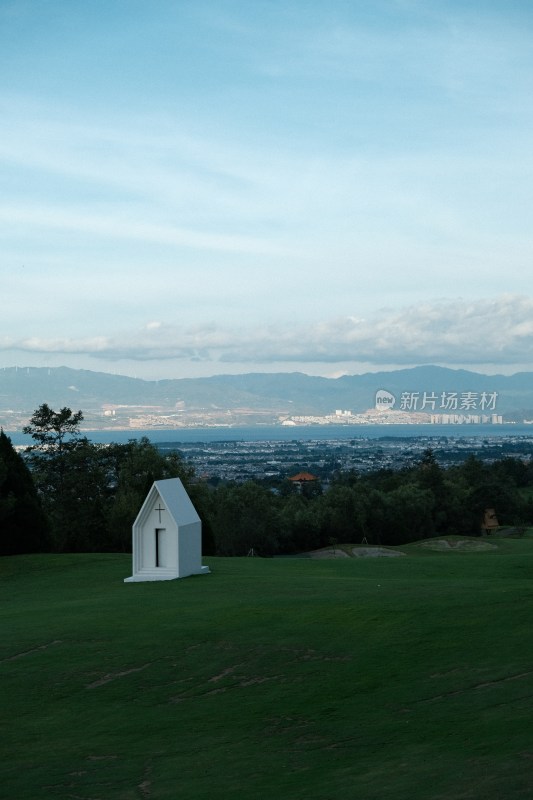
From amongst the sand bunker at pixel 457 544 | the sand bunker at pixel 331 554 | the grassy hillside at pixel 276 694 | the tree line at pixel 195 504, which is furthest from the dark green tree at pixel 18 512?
the sand bunker at pixel 457 544

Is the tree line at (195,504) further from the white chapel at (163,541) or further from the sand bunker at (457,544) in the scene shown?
the sand bunker at (457,544)

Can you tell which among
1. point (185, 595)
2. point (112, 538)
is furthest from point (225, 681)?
point (112, 538)

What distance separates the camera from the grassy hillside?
42.2 ft

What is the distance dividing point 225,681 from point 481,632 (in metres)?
5.36

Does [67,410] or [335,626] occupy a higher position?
[67,410]

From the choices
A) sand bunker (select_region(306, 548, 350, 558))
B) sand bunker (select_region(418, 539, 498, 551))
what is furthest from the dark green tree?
sand bunker (select_region(418, 539, 498, 551))

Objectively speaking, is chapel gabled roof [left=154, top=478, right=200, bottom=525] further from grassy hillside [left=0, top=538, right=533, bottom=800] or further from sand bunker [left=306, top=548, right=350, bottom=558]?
sand bunker [left=306, top=548, right=350, bottom=558]

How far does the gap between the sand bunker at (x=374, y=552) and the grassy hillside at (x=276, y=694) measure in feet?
67.8

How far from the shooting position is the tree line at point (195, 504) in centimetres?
4588

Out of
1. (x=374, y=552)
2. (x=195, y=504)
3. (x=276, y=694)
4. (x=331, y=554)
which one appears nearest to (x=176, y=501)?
(x=276, y=694)

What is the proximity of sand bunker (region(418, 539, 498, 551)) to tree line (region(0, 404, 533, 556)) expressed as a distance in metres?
12.2

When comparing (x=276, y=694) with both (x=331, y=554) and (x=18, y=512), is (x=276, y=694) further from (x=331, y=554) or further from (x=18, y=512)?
(x=331, y=554)

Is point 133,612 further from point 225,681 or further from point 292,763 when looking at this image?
point 292,763

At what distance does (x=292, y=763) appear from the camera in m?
13.6
